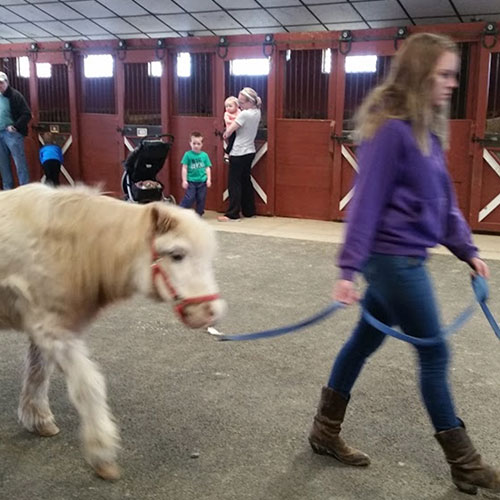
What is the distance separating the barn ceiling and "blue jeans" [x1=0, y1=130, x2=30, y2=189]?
8.00 ft

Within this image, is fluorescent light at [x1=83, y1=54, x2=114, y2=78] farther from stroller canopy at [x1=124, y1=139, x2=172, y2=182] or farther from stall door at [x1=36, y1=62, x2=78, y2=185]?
stroller canopy at [x1=124, y1=139, x2=172, y2=182]

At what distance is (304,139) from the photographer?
24.8 feet

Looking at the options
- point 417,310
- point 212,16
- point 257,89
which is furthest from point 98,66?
point 417,310

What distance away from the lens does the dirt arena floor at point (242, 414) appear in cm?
223

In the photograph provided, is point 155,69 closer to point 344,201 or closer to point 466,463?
point 344,201

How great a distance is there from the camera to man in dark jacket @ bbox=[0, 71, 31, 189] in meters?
8.03

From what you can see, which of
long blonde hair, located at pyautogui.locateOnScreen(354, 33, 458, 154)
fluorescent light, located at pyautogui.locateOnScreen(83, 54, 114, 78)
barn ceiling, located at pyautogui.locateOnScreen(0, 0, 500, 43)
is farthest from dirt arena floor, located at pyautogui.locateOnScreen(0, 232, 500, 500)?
fluorescent light, located at pyautogui.locateOnScreen(83, 54, 114, 78)

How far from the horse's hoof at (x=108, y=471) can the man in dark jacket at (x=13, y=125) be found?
22.2 ft

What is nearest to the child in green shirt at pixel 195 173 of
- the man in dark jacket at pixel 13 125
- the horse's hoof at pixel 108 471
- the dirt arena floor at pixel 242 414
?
the man in dark jacket at pixel 13 125

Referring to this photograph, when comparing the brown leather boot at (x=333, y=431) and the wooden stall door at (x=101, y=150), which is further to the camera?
the wooden stall door at (x=101, y=150)

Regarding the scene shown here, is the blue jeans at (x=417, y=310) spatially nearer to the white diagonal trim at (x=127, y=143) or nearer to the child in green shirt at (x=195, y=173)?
the child in green shirt at (x=195, y=173)

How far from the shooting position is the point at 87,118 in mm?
8789

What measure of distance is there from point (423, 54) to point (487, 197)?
17.5ft

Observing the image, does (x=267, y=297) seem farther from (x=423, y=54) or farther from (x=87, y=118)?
(x=87, y=118)
